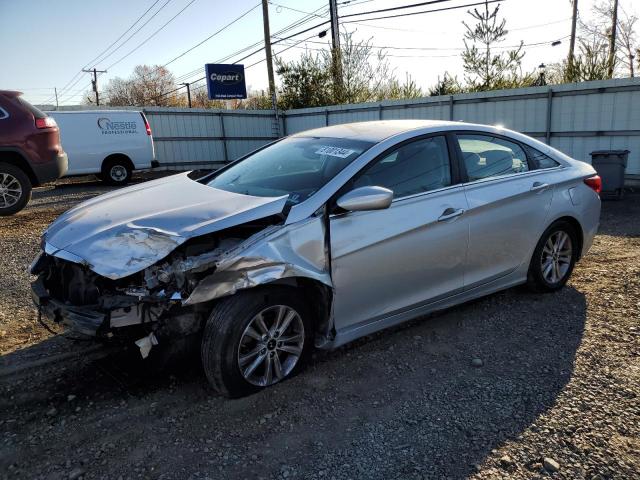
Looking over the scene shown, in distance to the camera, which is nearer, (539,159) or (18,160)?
(539,159)

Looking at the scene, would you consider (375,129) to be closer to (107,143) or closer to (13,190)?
(13,190)

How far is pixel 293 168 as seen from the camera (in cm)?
370

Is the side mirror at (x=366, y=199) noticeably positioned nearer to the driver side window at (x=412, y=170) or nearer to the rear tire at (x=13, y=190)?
the driver side window at (x=412, y=170)

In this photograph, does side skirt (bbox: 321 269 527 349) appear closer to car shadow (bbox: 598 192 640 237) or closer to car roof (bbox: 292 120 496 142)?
car roof (bbox: 292 120 496 142)

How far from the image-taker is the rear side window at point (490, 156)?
12.9 feet

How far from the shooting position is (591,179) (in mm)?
4742

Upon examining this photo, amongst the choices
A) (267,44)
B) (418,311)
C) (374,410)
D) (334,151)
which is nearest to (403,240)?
(418,311)

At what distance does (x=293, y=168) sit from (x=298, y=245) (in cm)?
92

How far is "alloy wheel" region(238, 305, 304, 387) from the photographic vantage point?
2.95 m

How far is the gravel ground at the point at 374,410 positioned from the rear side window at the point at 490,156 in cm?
122

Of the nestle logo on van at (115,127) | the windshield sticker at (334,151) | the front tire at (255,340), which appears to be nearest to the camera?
the front tire at (255,340)

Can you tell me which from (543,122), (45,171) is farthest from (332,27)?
(45,171)

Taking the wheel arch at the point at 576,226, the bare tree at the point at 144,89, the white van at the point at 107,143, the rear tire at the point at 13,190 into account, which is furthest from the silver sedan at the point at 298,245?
the bare tree at the point at 144,89

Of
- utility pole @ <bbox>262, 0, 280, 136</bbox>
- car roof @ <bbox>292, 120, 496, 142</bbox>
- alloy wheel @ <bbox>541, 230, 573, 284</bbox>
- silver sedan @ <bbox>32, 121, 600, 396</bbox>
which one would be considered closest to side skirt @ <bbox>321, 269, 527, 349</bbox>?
silver sedan @ <bbox>32, 121, 600, 396</bbox>
